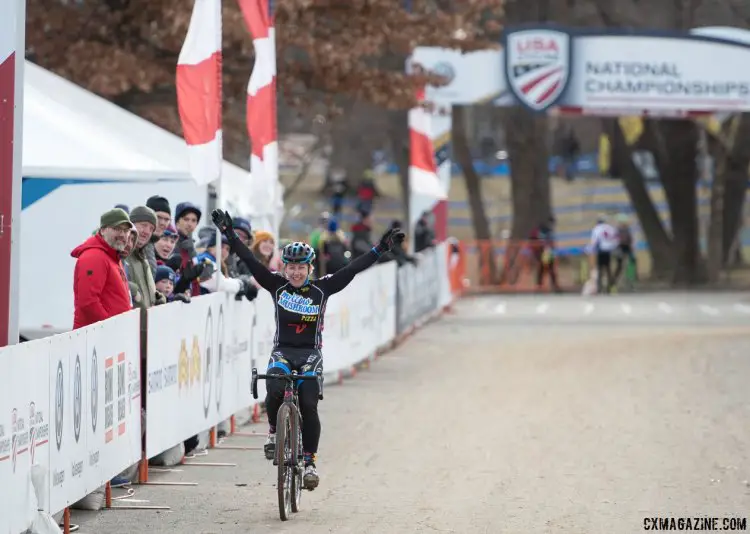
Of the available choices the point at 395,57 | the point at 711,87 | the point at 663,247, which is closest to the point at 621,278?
the point at 663,247

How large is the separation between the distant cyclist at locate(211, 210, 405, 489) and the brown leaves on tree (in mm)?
15907

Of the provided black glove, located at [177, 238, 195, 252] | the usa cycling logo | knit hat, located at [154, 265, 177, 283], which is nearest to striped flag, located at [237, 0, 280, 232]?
black glove, located at [177, 238, 195, 252]

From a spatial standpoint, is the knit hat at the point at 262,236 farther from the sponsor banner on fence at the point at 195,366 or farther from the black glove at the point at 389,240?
the black glove at the point at 389,240

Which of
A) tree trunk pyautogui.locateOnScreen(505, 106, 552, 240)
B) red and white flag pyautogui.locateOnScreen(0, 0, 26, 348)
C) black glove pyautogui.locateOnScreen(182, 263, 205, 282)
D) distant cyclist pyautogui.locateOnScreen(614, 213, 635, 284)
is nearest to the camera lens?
red and white flag pyautogui.locateOnScreen(0, 0, 26, 348)

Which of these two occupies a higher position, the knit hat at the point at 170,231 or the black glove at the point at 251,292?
the knit hat at the point at 170,231

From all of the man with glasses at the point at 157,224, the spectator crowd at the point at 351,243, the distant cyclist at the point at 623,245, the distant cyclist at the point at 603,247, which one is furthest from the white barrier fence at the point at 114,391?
the distant cyclist at the point at 623,245

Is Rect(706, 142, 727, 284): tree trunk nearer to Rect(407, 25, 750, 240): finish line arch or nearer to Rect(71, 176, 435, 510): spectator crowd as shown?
Rect(407, 25, 750, 240): finish line arch

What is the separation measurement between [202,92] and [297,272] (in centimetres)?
428

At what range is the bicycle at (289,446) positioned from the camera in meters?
11.3

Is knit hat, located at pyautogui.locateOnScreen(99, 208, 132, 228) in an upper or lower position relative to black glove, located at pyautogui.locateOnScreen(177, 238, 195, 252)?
upper

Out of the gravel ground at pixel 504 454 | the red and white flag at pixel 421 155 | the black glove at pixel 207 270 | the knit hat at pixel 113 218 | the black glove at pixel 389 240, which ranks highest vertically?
the red and white flag at pixel 421 155

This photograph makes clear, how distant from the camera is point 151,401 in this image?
41.9ft

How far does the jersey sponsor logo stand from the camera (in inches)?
469

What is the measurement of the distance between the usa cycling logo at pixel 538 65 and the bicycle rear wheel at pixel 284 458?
85.5ft
